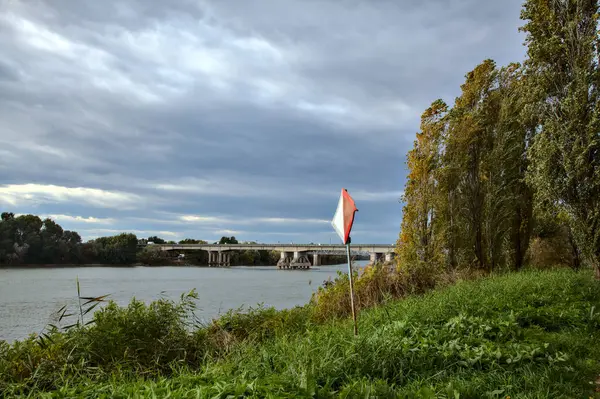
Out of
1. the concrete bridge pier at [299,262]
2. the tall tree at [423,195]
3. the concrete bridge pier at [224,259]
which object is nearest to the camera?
the tall tree at [423,195]

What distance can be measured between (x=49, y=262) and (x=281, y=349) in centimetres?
6662

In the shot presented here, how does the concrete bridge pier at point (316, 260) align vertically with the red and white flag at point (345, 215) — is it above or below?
below

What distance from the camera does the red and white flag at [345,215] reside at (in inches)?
263

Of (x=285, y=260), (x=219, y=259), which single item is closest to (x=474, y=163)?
(x=285, y=260)

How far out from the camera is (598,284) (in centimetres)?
1123

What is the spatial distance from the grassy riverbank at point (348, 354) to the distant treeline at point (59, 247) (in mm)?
59582

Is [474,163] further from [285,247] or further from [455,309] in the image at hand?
[285,247]

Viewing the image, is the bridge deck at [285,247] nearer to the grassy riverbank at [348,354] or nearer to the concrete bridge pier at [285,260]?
the concrete bridge pier at [285,260]

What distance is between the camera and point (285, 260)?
74.7 metres

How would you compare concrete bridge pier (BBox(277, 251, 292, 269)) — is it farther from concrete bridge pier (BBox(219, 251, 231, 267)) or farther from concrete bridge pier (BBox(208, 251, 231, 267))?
concrete bridge pier (BBox(208, 251, 231, 267))

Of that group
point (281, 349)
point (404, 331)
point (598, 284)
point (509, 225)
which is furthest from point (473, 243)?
point (281, 349)

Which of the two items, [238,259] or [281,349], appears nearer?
[281,349]

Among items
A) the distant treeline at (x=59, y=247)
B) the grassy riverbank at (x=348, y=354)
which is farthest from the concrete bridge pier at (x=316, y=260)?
the grassy riverbank at (x=348, y=354)

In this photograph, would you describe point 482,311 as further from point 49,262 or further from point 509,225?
point 49,262
